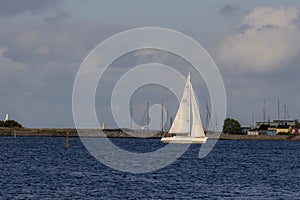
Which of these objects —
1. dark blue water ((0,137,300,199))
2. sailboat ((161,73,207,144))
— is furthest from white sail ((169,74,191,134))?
dark blue water ((0,137,300,199))

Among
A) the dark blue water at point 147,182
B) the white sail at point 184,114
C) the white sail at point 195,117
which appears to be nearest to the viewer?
the dark blue water at point 147,182

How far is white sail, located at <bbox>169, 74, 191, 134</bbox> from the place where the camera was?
17912cm

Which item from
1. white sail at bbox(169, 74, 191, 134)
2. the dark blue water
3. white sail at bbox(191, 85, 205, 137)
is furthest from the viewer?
white sail at bbox(191, 85, 205, 137)

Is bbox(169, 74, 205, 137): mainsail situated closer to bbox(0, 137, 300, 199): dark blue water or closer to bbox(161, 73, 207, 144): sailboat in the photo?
bbox(161, 73, 207, 144): sailboat

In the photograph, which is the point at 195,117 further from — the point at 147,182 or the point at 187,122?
the point at 147,182

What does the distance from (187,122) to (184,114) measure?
238 centimetres

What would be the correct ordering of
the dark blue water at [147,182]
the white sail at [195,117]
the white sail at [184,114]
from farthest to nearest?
the white sail at [195,117] → the white sail at [184,114] → the dark blue water at [147,182]

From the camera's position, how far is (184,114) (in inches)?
7062

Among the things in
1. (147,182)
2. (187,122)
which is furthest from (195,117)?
(147,182)

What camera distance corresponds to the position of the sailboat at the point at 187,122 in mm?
179375

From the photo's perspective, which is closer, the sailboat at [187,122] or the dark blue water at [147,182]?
the dark blue water at [147,182]

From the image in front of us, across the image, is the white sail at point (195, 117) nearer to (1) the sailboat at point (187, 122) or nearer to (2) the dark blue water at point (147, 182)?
(1) the sailboat at point (187, 122)

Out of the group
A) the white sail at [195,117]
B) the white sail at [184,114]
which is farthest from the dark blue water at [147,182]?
the white sail at [195,117]

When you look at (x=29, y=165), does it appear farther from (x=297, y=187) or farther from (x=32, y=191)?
(x=297, y=187)
